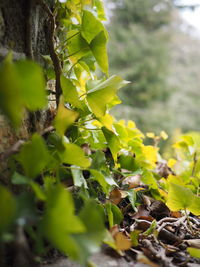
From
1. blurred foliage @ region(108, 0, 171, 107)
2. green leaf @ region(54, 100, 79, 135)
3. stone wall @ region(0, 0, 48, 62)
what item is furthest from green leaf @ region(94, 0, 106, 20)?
blurred foliage @ region(108, 0, 171, 107)

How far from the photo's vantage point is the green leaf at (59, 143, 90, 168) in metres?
0.39

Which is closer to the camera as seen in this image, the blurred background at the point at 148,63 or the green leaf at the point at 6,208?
the green leaf at the point at 6,208

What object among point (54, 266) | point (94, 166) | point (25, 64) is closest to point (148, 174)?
point (94, 166)

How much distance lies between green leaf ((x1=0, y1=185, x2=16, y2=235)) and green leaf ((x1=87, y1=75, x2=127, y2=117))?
252mm

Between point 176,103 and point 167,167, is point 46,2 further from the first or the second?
point 176,103

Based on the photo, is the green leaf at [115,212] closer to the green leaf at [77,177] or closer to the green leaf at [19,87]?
the green leaf at [77,177]

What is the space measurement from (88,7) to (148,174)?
41cm

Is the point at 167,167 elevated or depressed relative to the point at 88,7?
depressed

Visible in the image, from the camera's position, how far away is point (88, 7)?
0.56 m

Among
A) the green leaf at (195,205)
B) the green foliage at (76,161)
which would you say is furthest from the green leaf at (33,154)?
the green leaf at (195,205)

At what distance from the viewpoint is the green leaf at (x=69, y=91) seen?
1.52 feet

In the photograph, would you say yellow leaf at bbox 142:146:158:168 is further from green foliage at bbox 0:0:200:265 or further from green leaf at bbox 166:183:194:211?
green leaf at bbox 166:183:194:211

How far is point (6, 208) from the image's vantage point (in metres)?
0.27

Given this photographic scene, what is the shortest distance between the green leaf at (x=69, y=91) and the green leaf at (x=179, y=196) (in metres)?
0.24
